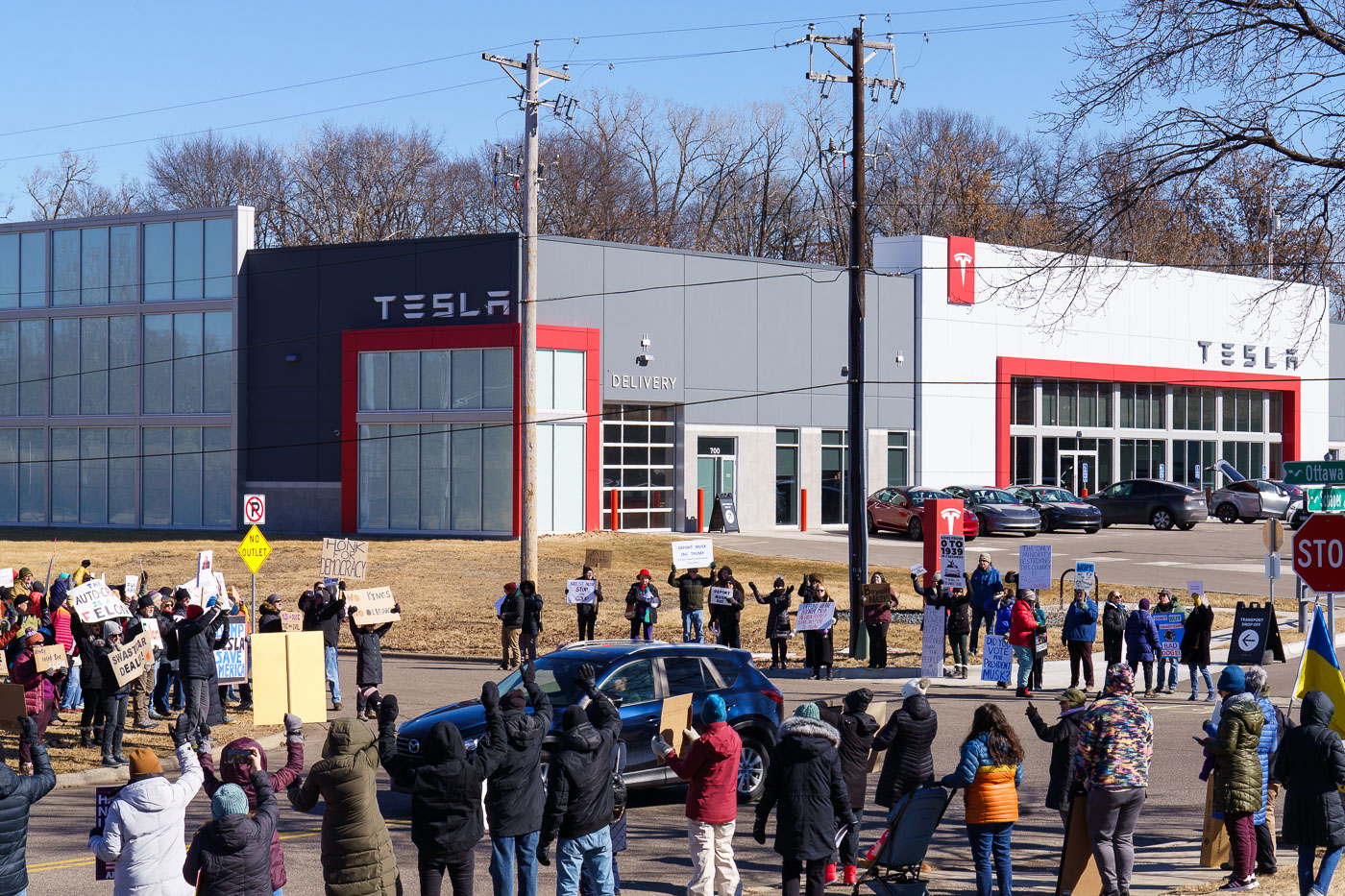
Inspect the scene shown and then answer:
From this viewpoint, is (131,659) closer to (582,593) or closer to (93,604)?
(93,604)

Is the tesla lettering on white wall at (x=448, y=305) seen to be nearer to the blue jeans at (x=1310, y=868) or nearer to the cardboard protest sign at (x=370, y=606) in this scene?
the cardboard protest sign at (x=370, y=606)

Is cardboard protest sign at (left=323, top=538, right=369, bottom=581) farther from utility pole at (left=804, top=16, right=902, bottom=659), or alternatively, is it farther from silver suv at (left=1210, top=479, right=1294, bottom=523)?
silver suv at (left=1210, top=479, right=1294, bottom=523)

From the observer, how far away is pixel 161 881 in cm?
721

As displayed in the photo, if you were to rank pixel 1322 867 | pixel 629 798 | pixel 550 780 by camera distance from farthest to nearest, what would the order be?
pixel 629 798
pixel 1322 867
pixel 550 780

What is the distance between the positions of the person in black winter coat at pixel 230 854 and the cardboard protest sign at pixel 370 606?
11697 mm

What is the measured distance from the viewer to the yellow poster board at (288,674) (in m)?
14.8

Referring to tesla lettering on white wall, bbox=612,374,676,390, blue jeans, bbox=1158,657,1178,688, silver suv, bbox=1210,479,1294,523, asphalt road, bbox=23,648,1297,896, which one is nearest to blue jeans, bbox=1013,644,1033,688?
blue jeans, bbox=1158,657,1178,688

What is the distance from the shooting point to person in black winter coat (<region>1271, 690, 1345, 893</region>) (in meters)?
9.35

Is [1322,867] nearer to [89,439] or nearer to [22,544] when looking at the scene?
[22,544]

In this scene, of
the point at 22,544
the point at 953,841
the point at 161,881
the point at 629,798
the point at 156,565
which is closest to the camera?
the point at 161,881

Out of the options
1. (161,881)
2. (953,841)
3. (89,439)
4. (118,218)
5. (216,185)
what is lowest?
(953,841)

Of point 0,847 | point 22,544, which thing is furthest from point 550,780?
point 22,544

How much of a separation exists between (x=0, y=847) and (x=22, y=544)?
38.3 metres

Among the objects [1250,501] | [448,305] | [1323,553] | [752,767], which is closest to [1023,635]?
[1323,553]
